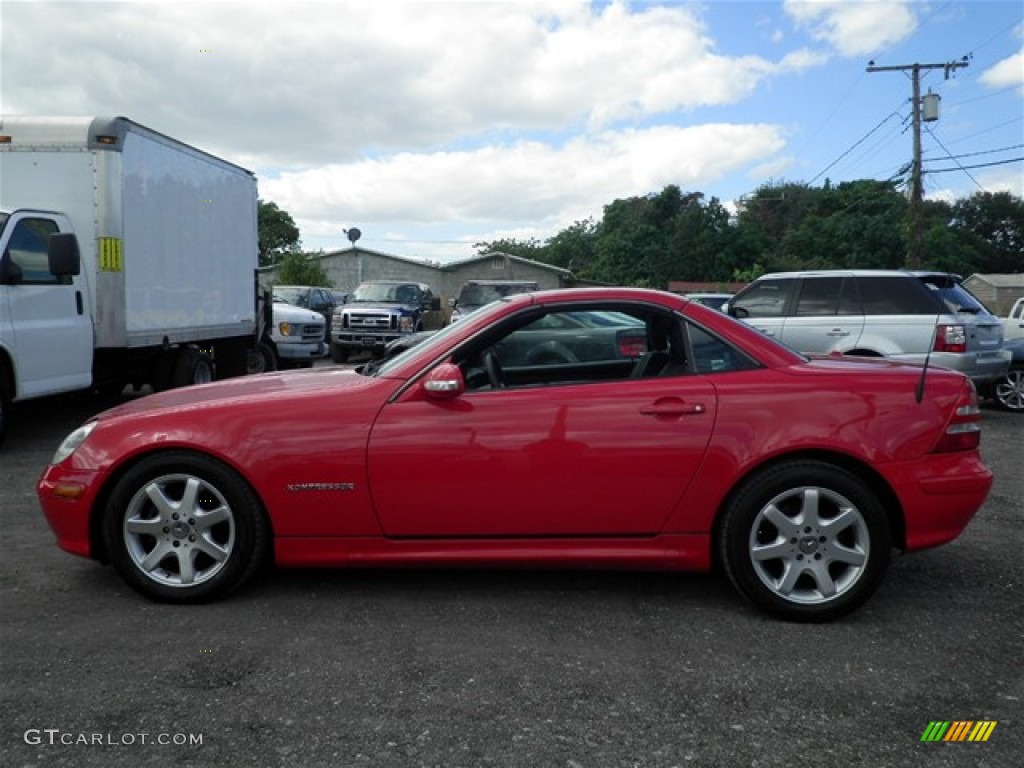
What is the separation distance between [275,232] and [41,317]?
253 ft

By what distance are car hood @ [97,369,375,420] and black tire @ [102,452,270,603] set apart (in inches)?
11.9

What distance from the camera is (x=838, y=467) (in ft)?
12.0

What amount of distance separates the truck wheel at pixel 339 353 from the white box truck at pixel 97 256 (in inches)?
363

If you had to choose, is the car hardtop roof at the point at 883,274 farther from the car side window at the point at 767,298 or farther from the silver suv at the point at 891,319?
the car side window at the point at 767,298

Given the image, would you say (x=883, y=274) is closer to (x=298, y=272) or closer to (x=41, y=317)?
(x=41, y=317)

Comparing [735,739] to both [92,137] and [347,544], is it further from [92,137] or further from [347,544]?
[92,137]

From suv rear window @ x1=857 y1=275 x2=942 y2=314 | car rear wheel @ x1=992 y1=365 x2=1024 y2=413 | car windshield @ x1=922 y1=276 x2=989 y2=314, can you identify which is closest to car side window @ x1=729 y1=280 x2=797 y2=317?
suv rear window @ x1=857 y1=275 x2=942 y2=314

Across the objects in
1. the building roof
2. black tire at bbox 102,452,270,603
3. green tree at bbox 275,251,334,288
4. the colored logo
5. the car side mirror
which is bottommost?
the colored logo

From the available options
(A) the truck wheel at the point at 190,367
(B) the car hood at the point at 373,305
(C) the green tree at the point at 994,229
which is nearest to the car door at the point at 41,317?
(A) the truck wheel at the point at 190,367

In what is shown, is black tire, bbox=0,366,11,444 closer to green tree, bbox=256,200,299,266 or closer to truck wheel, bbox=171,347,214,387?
truck wheel, bbox=171,347,214,387

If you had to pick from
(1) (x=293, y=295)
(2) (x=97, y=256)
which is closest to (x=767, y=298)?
(2) (x=97, y=256)

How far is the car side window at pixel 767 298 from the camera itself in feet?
32.8

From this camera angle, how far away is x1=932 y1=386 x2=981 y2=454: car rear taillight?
12.1 ft

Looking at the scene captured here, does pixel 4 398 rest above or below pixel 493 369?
below
